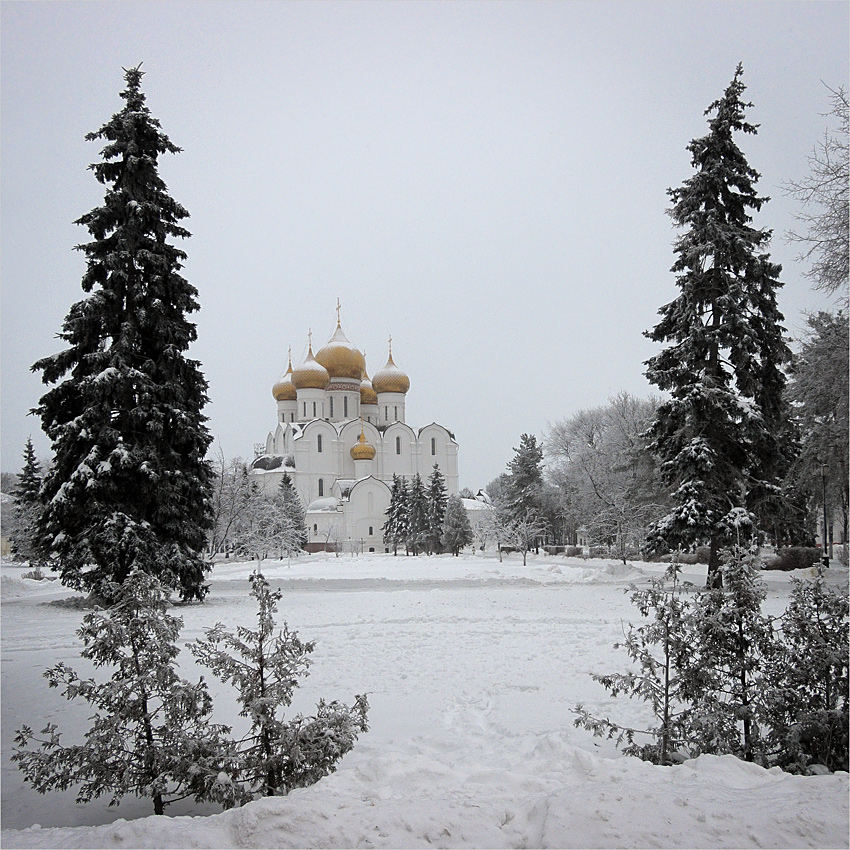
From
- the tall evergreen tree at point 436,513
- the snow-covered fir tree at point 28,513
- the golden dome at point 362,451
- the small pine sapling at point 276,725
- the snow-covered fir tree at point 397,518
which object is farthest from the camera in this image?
the golden dome at point 362,451

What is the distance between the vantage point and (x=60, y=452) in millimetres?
14367

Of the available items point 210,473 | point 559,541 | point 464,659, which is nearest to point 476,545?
point 559,541

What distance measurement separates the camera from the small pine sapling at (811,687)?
4.54 metres

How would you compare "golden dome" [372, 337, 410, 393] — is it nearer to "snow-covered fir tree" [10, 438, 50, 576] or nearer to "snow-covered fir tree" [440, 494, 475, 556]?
"snow-covered fir tree" [440, 494, 475, 556]

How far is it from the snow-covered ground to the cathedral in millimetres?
50011

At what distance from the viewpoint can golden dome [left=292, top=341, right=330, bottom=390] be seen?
66.6 meters

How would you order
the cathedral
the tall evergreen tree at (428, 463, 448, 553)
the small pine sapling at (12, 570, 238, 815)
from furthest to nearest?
the cathedral, the tall evergreen tree at (428, 463, 448, 553), the small pine sapling at (12, 570, 238, 815)

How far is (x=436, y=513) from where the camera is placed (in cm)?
5025

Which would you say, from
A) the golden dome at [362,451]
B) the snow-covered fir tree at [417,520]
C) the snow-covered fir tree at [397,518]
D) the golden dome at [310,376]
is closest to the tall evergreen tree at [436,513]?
the snow-covered fir tree at [417,520]

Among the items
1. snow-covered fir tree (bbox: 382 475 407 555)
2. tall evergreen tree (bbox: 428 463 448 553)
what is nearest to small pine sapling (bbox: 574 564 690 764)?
tall evergreen tree (bbox: 428 463 448 553)

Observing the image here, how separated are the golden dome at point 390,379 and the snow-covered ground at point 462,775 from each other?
59.8 metres

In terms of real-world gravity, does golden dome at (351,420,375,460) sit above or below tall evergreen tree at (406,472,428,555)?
above

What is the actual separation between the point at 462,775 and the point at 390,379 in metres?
66.6

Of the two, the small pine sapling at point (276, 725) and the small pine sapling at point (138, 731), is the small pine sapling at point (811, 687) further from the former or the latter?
the small pine sapling at point (138, 731)
